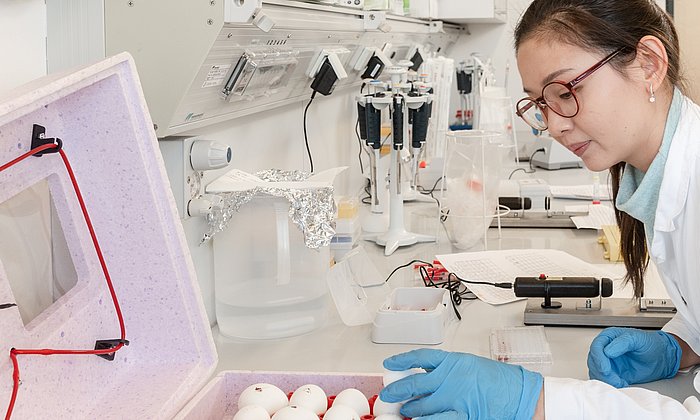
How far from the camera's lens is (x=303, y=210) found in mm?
1681

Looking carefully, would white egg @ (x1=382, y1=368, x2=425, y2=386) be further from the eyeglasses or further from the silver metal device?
the silver metal device

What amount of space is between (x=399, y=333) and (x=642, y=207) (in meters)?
0.56

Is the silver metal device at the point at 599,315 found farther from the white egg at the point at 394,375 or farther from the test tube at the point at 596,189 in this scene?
the test tube at the point at 596,189

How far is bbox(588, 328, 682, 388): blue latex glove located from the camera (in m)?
1.50

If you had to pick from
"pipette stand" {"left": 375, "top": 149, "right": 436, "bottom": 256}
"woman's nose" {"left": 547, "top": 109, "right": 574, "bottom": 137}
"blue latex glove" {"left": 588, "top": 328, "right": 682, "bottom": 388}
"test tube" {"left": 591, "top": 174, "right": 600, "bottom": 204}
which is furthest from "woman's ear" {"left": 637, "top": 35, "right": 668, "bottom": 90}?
"test tube" {"left": 591, "top": 174, "right": 600, "bottom": 204}

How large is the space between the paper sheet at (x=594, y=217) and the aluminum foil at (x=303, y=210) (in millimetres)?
1476

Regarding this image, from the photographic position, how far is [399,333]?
1.75 meters

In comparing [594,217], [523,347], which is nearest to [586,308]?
[523,347]

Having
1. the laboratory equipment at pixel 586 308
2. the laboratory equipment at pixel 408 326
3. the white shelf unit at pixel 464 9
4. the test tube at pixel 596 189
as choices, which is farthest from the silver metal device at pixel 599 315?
the white shelf unit at pixel 464 9

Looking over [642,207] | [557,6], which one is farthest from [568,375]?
[557,6]

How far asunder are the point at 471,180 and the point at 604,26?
3.96ft

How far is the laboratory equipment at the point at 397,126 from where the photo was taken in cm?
249

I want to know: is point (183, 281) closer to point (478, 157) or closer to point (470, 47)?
point (478, 157)

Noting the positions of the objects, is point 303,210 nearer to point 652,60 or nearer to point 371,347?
point 371,347
